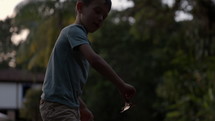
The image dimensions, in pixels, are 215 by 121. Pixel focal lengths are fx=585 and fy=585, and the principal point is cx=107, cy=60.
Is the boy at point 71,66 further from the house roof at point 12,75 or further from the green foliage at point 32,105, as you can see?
the house roof at point 12,75

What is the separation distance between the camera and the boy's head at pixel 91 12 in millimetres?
3234

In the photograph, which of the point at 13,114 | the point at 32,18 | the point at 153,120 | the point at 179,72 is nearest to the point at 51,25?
the point at 32,18

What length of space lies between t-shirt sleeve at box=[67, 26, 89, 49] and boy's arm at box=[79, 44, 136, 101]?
3 cm

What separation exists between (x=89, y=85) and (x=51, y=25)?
31.6ft

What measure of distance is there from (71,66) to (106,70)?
25 cm

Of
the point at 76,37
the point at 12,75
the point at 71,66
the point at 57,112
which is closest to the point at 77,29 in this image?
the point at 76,37

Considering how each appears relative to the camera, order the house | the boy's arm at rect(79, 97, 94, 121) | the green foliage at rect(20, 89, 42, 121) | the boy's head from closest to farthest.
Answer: the boy's head < the boy's arm at rect(79, 97, 94, 121) < the green foliage at rect(20, 89, 42, 121) < the house

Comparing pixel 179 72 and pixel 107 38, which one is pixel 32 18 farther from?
pixel 107 38

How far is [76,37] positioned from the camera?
10.2 ft

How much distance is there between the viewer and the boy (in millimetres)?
3105

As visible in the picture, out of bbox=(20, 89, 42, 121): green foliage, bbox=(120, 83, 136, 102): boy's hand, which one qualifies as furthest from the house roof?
bbox=(120, 83, 136, 102): boy's hand

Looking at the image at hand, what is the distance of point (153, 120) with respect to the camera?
1010 inches

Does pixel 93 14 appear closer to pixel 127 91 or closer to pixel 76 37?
pixel 76 37

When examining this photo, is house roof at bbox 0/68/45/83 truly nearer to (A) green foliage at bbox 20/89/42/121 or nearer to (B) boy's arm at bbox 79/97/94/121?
(A) green foliage at bbox 20/89/42/121
